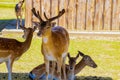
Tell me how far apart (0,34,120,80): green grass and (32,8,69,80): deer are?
1.95 meters

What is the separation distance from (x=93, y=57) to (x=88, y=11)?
12.4 feet

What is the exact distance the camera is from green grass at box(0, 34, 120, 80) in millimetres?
10180

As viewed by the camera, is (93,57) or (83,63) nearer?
(83,63)

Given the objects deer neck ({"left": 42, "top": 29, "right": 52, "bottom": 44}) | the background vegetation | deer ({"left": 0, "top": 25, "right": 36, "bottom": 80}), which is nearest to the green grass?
the background vegetation

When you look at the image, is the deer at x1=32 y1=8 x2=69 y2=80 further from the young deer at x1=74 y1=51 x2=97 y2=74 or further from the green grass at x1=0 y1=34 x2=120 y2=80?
the green grass at x1=0 y1=34 x2=120 y2=80

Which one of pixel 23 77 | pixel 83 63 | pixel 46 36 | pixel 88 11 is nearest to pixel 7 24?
pixel 88 11

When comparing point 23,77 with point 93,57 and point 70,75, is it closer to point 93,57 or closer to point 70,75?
point 70,75

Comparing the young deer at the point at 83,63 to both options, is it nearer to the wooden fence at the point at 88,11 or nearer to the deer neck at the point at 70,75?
the deer neck at the point at 70,75

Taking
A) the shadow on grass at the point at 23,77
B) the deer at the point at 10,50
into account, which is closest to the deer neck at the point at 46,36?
the deer at the point at 10,50

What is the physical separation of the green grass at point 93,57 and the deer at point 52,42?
1.95m

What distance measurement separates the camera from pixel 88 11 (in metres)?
15.3

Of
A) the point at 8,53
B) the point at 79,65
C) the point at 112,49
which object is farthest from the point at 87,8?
the point at 8,53

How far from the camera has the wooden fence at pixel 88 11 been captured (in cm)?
1523

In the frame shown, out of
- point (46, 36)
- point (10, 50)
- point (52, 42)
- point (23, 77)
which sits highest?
point (46, 36)
